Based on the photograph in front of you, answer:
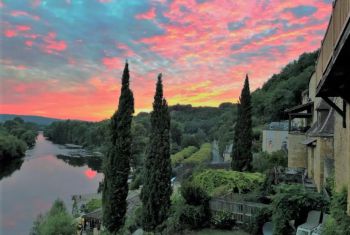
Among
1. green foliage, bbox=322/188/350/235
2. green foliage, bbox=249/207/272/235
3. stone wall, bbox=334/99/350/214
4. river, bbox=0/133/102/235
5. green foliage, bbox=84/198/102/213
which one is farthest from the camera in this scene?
green foliage, bbox=84/198/102/213

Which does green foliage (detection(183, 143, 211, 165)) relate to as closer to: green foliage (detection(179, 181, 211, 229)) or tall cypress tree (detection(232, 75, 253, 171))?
tall cypress tree (detection(232, 75, 253, 171))

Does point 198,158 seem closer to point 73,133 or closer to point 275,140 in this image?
point 275,140

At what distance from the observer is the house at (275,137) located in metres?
31.3

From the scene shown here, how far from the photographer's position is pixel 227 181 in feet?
67.5

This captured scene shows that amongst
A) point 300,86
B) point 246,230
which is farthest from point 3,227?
point 300,86

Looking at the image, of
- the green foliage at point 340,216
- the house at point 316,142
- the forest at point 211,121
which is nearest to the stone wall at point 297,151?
the house at point 316,142

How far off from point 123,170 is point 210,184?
17.1 ft

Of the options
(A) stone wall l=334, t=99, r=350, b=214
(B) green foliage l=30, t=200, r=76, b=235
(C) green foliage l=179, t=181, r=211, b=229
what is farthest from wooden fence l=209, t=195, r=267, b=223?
(B) green foliage l=30, t=200, r=76, b=235

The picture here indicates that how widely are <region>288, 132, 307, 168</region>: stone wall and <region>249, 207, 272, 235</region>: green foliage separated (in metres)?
A: 7.08

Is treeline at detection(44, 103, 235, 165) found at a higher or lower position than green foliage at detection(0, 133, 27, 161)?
higher

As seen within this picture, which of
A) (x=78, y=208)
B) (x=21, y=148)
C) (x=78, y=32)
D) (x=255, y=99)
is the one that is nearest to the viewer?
(x=78, y=32)

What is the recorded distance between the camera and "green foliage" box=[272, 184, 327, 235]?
11742 millimetres

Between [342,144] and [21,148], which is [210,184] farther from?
[21,148]

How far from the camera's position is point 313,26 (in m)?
16.1
